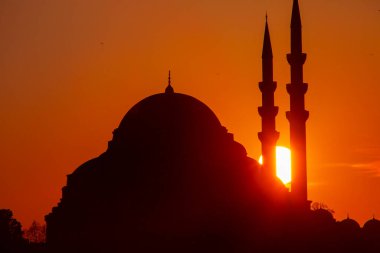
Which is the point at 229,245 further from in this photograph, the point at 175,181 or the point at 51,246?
the point at 51,246

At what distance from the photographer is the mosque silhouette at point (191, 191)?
36594 mm

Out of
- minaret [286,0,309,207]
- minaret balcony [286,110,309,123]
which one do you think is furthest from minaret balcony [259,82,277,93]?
minaret balcony [286,110,309,123]

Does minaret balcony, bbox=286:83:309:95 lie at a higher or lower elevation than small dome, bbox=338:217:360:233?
higher

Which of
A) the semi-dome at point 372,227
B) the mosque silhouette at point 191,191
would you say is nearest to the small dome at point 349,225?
the semi-dome at point 372,227

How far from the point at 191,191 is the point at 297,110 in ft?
16.5

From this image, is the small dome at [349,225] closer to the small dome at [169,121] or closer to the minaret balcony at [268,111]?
the small dome at [169,121]

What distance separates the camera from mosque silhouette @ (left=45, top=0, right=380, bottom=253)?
36.6 meters

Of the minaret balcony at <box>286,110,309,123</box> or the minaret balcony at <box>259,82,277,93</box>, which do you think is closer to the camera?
the minaret balcony at <box>286,110,309,123</box>

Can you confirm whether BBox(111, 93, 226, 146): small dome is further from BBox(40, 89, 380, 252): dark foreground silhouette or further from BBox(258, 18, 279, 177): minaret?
BBox(258, 18, 279, 177): minaret

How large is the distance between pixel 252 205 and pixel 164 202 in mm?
3267

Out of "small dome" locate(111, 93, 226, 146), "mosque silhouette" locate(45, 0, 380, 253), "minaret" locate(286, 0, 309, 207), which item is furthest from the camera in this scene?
"small dome" locate(111, 93, 226, 146)

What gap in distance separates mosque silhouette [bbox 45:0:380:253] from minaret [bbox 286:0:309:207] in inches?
1.4

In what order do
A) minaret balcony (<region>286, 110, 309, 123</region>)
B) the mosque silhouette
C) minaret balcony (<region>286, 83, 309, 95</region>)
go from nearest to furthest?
the mosque silhouette
minaret balcony (<region>286, 110, 309, 123</region>)
minaret balcony (<region>286, 83, 309, 95</region>)

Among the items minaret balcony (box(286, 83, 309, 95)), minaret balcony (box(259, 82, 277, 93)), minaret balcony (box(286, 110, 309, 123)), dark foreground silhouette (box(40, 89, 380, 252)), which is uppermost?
minaret balcony (box(259, 82, 277, 93))
